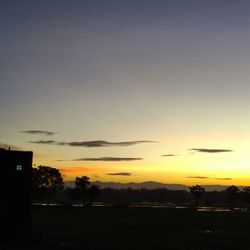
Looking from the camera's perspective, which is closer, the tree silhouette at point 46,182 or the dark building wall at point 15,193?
the dark building wall at point 15,193

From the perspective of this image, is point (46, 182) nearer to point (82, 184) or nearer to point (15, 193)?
point (82, 184)

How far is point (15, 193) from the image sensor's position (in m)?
40.2

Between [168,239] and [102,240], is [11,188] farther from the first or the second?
[168,239]

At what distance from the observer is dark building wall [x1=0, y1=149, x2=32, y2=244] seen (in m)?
39.2

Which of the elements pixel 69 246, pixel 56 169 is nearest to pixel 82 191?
pixel 56 169

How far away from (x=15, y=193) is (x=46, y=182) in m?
131

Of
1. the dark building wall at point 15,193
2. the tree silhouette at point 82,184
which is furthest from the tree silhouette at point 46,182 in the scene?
the dark building wall at point 15,193

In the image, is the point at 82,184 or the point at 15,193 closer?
the point at 15,193

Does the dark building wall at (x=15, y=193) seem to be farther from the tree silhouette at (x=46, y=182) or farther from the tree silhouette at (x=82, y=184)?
the tree silhouette at (x=82, y=184)

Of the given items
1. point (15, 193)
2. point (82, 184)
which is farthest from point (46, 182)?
point (15, 193)

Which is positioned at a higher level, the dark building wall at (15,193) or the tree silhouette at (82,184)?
the tree silhouette at (82,184)

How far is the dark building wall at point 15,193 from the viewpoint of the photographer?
129 feet

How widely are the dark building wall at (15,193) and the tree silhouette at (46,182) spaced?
121 meters

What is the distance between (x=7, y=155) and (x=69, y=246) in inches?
410
